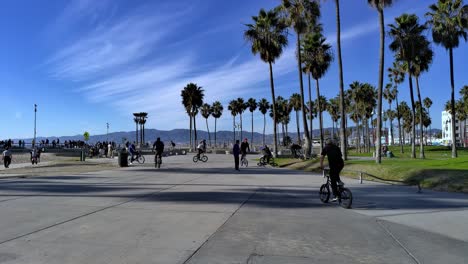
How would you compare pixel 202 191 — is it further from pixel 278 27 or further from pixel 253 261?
pixel 278 27

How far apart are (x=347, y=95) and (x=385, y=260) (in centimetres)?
8294

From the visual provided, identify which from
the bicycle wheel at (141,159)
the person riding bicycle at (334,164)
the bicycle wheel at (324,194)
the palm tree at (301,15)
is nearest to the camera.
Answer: the person riding bicycle at (334,164)

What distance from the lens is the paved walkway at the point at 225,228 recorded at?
5.76m

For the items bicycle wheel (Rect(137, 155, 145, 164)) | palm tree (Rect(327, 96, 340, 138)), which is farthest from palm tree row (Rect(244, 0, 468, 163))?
palm tree (Rect(327, 96, 340, 138))

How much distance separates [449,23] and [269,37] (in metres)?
16.2

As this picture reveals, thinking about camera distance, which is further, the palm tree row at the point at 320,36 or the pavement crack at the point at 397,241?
the palm tree row at the point at 320,36

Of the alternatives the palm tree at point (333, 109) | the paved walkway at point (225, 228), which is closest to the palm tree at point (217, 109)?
the palm tree at point (333, 109)

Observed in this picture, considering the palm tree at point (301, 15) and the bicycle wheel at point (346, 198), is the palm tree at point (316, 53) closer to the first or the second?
the palm tree at point (301, 15)

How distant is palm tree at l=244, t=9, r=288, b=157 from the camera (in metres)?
40.2

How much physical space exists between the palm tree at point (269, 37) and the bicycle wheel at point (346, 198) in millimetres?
29632

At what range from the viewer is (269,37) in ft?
132

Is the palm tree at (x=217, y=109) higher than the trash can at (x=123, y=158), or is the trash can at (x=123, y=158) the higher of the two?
the palm tree at (x=217, y=109)

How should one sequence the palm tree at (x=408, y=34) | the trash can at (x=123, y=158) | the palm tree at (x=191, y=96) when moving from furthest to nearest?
the palm tree at (x=191, y=96) < the palm tree at (x=408, y=34) < the trash can at (x=123, y=158)

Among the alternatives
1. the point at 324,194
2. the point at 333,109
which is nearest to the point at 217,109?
the point at 333,109
